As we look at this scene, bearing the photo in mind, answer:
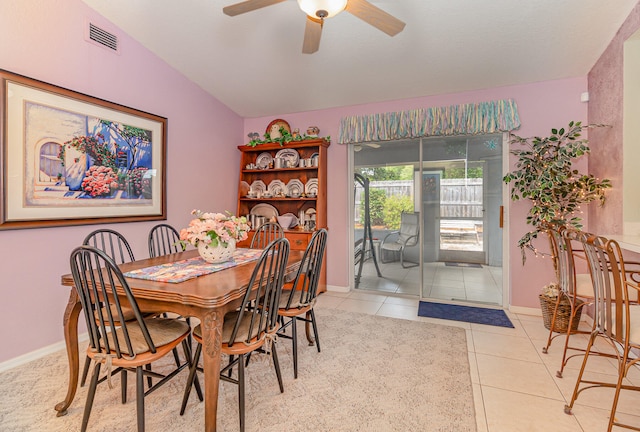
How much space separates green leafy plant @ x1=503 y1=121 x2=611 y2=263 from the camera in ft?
9.11

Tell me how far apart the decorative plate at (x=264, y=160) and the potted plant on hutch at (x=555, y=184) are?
3.02 metres

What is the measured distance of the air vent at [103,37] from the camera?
276 centimetres

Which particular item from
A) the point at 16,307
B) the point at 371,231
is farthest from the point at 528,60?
the point at 16,307

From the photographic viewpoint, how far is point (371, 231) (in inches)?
167

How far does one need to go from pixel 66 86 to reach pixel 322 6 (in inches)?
90.7

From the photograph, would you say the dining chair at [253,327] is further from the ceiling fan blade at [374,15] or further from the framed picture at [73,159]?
the framed picture at [73,159]

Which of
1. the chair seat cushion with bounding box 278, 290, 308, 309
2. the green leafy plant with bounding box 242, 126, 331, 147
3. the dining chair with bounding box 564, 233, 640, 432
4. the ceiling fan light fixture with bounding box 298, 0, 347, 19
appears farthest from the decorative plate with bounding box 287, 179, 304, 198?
the dining chair with bounding box 564, 233, 640, 432

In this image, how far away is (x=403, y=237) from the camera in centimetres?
409

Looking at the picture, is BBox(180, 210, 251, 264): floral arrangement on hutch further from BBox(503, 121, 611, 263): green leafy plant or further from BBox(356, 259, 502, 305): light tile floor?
BBox(503, 121, 611, 263): green leafy plant

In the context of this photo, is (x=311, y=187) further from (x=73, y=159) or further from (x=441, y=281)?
(x=73, y=159)

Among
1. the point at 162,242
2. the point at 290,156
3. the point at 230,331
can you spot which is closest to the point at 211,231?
the point at 230,331

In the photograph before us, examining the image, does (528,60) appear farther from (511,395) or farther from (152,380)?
(152,380)

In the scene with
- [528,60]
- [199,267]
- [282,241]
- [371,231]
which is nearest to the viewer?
[282,241]

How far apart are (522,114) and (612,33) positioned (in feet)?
3.05
